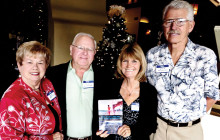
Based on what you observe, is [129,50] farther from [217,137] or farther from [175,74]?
[217,137]

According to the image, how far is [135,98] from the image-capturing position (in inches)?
74.1

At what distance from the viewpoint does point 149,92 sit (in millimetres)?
1887

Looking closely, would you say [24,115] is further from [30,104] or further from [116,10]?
[116,10]

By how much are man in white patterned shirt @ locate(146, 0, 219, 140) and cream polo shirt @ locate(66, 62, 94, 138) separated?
94 cm

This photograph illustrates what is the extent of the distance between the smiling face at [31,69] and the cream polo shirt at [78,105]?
0.48m

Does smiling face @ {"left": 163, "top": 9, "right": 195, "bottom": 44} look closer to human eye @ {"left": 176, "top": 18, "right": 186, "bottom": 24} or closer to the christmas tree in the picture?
human eye @ {"left": 176, "top": 18, "right": 186, "bottom": 24}

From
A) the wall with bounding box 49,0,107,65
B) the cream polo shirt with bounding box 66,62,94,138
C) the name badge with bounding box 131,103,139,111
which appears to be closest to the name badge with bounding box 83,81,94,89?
the cream polo shirt with bounding box 66,62,94,138

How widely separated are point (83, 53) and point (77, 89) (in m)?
0.52

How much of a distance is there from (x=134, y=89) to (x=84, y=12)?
262 inches

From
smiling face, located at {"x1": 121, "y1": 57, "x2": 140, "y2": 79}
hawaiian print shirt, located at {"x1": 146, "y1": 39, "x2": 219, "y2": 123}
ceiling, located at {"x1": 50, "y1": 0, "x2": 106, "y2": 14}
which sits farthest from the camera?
ceiling, located at {"x1": 50, "y1": 0, "x2": 106, "y2": 14}

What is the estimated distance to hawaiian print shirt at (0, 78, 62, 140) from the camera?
131cm

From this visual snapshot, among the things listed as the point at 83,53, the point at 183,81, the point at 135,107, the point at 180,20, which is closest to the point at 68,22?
the point at 83,53

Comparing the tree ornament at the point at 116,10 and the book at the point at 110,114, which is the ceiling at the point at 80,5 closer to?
the tree ornament at the point at 116,10

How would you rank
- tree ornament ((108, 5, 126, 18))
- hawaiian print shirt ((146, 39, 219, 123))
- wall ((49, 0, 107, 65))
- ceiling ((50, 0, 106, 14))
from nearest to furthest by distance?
1. hawaiian print shirt ((146, 39, 219, 123))
2. tree ornament ((108, 5, 126, 18))
3. ceiling ((50, 0, 106, 14))
4. wall ((49, 0, 107, 65))
